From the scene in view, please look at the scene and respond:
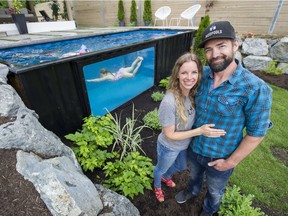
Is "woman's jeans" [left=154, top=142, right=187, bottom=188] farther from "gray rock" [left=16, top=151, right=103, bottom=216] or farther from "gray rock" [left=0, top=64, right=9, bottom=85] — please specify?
"gray rock" [left=0, top=64, right=9, bottom=85]

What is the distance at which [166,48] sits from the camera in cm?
504

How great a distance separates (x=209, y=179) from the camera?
1.67 m

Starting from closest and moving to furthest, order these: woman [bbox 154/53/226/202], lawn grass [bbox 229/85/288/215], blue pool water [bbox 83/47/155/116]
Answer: woman [bbox 154/53/226/202], lawn grass [bbox 229/85/288/215], blue pool water [bbox 83/47/155/116]

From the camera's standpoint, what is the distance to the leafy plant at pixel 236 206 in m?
1.82

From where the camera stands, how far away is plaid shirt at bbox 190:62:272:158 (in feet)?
3.86

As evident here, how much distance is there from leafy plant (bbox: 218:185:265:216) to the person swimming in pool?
268cm

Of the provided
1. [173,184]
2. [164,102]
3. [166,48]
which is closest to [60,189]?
[164,102]

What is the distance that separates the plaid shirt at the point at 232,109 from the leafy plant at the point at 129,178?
31.3 inches

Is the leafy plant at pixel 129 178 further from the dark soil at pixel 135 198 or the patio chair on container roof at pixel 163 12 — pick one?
the patio chair on container roof at pixel 163 12

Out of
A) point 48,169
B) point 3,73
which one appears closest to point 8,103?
point 3,73

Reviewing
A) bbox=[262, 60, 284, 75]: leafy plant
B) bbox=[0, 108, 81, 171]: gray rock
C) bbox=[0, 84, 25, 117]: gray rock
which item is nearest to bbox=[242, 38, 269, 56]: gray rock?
bbox=[262, 60, 284, 75]: leafy plant

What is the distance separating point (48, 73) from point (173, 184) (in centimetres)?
230

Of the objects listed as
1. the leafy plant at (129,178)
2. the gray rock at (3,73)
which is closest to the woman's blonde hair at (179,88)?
the leafy plant at (129,178)

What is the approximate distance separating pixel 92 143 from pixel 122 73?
1.96 meters
